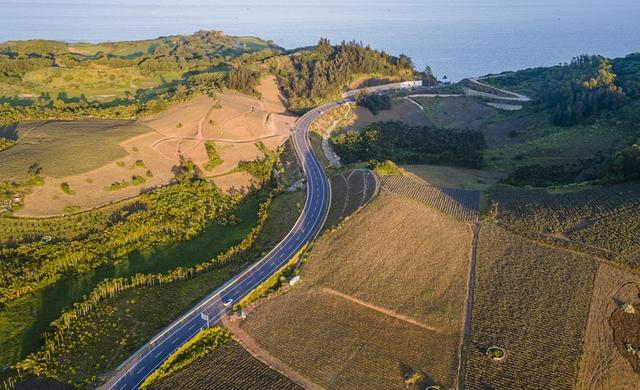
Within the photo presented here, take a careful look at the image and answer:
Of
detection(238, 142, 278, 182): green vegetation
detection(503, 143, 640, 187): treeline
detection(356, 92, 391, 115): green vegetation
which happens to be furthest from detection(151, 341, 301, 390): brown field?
detection(356, 92, 391, 115): green vegetation

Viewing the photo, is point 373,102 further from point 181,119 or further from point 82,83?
point 82,83

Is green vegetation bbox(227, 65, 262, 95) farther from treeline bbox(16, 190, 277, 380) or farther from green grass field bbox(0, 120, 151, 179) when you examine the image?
treeline bbox(16, 190, 277, 380)

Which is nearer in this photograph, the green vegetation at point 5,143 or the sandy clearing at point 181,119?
the green vegetation at point 5,143

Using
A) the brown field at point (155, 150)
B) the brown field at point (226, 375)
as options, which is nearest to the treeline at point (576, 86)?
the brown field at point (155, 150)

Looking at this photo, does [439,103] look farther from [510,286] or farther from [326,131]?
[510,286]

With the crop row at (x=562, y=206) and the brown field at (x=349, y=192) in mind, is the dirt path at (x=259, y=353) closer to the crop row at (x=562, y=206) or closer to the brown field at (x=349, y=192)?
the brown field at (x=349, y=192)

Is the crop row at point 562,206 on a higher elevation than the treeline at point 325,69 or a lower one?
lower
